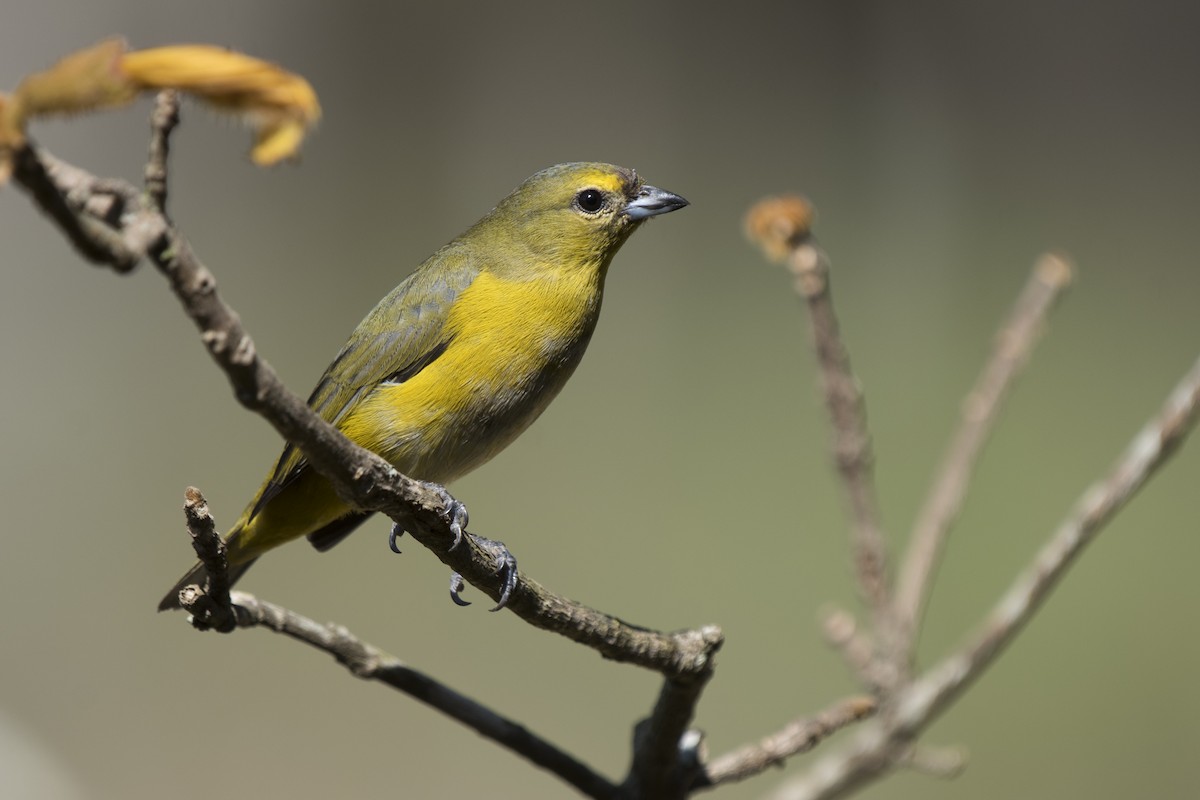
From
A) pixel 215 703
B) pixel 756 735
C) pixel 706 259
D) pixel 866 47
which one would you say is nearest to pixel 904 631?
pixel 756 735

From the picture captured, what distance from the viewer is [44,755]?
182 inches

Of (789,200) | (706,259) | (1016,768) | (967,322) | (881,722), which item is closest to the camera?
(881,722)

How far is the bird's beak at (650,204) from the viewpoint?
10.3 ft

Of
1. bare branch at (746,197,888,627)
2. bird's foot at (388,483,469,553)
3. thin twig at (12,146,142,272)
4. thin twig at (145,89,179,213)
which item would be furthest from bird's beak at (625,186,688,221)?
thin twig at (12,146,142,272)

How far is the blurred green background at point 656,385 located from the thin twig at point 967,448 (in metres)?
2.69

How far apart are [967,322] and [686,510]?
83.8 inches

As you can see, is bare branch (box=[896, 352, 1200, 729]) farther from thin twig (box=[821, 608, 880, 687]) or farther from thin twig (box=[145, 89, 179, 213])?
thin twig (box=[145, 89, 179, 213])

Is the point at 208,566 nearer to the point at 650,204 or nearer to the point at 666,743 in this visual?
the point at 666,743

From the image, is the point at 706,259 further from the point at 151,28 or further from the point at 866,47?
the point at 151,28

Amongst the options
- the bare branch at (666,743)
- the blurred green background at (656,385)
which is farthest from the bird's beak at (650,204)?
the blurred green background at (656,385)

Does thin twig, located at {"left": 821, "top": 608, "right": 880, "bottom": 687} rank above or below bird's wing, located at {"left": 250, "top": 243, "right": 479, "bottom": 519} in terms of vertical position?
below

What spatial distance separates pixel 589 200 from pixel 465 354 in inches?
26.6

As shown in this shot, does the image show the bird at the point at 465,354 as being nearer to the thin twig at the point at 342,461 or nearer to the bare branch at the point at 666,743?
the thin twig at the point at 342,461

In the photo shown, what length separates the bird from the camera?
267 cm
